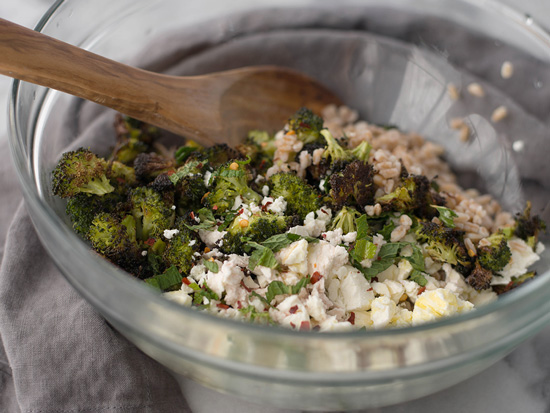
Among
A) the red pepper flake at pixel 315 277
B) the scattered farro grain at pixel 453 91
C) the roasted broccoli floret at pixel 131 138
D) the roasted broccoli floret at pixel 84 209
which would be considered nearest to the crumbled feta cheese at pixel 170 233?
the roasted broccoli floret at pixel 84 209

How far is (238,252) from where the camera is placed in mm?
1812

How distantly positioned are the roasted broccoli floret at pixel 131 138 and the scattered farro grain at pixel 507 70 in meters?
1.69

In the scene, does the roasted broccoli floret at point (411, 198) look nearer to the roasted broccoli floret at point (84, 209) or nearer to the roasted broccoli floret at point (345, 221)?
the roasted broccoli floret at point (345, 221)

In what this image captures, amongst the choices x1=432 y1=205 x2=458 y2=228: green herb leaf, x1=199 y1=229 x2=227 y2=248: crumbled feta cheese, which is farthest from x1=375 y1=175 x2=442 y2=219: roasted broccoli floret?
x1=199 y1=229 x2=227 y2=248: crumbled feta cheese

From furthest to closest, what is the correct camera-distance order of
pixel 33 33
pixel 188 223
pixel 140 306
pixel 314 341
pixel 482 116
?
pixel 482 116 < pixel 188 223 < pixel 33 33 < pixel 140 306 < pixel 314 341

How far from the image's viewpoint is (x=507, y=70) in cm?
259

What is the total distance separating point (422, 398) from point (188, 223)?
101 cm

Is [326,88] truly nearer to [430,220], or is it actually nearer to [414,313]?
[430,220]

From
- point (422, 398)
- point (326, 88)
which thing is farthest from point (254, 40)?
point (422, 398)

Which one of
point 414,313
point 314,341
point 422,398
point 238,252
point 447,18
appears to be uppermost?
point 447,18

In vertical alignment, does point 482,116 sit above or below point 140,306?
above

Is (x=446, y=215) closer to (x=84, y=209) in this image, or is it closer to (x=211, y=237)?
(x=211, y=237)

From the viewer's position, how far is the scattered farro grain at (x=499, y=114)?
8.41ft

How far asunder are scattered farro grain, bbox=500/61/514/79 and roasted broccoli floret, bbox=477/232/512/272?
994mm
